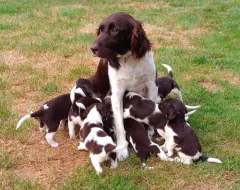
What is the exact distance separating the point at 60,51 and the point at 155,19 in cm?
337

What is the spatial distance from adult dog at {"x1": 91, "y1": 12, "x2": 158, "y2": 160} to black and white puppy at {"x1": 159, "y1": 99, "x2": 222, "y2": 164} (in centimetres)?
51

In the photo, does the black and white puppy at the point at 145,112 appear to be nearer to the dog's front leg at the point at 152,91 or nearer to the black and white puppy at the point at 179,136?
the black and white puppy at the point at 179,136

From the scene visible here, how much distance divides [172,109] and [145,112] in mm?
343

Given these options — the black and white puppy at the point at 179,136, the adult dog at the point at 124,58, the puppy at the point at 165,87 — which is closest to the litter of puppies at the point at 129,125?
the black and white puppy at the point at 179,136

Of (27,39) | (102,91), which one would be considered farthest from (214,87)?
(27,39)

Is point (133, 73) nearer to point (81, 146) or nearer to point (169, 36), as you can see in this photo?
point (81, 146)

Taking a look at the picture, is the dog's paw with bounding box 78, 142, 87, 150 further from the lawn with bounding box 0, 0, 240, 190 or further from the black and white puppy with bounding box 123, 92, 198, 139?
the black and white puppy with bounding box 123, 92, 198, 139

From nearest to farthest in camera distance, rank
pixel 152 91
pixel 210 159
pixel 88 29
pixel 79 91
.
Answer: pixel 210 159 < pixel 152 91 < pixel 79 91 < pixel 88 29

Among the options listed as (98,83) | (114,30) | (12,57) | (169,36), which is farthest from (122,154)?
(169,36)

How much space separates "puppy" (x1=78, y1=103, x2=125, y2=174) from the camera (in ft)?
13.4

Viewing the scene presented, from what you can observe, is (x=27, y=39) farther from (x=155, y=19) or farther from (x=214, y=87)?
(x=214, y=87)

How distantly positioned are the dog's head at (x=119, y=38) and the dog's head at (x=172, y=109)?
2.03 feet

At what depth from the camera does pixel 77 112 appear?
4922 millimetres

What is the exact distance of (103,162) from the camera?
442 centimetres
